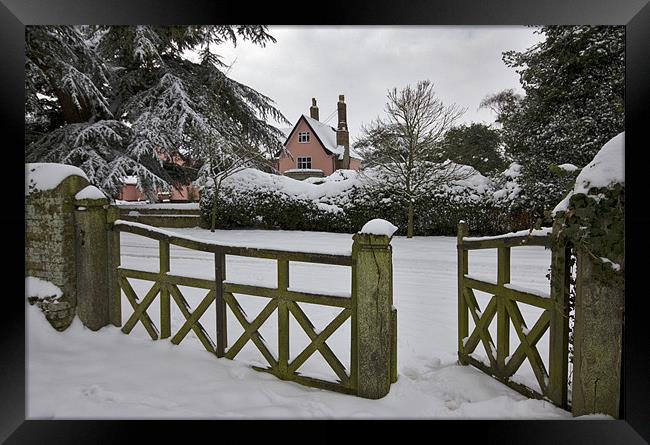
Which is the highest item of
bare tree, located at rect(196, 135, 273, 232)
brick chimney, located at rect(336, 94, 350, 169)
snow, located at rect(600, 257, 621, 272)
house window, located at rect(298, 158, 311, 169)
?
brick chimney, located at rect(336, 94, 350, 169)

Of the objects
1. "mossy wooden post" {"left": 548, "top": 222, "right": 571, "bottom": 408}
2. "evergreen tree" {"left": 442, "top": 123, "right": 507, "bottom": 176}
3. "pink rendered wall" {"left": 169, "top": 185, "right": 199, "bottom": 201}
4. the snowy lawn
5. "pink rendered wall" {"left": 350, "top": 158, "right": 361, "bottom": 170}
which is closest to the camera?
"mossy wooden post" {"left": 548, "top": 222, "right": 571, "bottom": 408}

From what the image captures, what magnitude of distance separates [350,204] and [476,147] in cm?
143

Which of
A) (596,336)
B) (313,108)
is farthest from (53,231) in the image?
(596,336)

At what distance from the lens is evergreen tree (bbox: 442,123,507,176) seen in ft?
10.1

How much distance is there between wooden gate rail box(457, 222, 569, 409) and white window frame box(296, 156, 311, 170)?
6.83ft

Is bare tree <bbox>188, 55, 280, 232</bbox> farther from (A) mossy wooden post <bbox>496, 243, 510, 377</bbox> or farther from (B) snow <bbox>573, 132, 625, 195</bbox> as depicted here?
(B) snow <bbox>573, 132, 625, 195</bbox>

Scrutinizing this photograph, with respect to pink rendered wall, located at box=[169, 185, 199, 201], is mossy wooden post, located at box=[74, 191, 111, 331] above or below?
below

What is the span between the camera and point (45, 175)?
6.30 feet

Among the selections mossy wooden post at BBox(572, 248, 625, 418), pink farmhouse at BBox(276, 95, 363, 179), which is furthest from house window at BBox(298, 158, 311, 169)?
mossy wooden post at BBox(572, 248, 625, 418)

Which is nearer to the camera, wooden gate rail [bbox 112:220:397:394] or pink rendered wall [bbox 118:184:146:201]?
wooden gate rail [bbox 112:220:397:394]

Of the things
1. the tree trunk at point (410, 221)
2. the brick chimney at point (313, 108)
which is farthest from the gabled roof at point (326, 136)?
the tree trunk at point (410, 221)

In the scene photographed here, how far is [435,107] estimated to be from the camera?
269 centimetres

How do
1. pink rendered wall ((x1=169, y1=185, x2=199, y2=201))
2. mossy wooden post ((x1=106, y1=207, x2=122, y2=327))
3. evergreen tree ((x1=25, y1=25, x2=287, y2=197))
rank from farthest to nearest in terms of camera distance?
pink rendered wall ((x1=169, y1=185, x2=199, y2=201)) < evergreen tree ((x1=25, y1=25, x2=287, y2=197)) < mossy wooden post ((x1=106, y1=207, x2=122, y2=327))

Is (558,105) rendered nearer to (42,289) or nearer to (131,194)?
(131,194)
